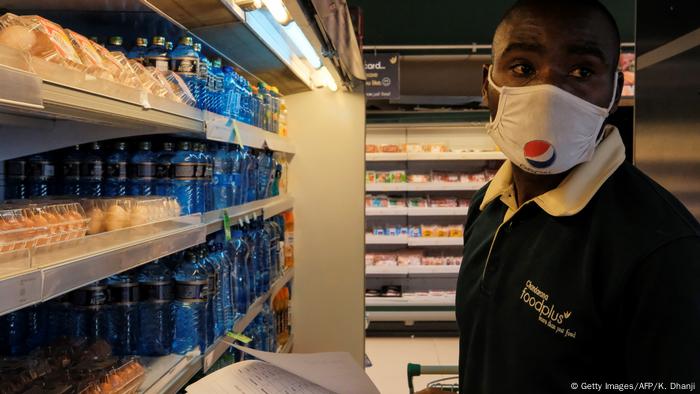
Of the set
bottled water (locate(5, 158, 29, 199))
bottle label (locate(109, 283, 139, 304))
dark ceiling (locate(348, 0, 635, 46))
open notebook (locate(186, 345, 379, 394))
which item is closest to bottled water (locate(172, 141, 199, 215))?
bottle label (locate(109, 283, 139, 304))

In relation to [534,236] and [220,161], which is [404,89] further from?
[534,236]

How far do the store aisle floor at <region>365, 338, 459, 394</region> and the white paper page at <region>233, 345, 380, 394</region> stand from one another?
3974 millimetres

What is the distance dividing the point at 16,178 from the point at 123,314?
1.82 feet

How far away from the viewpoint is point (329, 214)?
4.04 m

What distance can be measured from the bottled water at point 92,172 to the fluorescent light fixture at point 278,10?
0.78m

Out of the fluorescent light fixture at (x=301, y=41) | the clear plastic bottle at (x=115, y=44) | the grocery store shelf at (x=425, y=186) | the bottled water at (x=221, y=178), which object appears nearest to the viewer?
the clear plastic bottle at (x=115, y=44)

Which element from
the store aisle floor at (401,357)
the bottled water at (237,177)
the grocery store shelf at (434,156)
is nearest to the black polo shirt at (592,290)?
the bottled water at (237,177)

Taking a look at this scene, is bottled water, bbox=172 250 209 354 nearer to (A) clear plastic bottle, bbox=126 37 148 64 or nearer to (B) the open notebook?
(B) the open notebook

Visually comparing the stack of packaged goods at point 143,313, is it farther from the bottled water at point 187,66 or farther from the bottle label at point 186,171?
the bottled water at point 187,66

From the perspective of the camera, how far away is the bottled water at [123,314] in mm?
1929

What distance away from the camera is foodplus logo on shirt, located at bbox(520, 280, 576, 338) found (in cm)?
111

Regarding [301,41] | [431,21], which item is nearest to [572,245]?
[301,41]

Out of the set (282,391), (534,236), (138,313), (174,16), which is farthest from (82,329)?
(534,236)

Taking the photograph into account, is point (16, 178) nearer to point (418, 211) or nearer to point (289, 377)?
point (289, 377)
